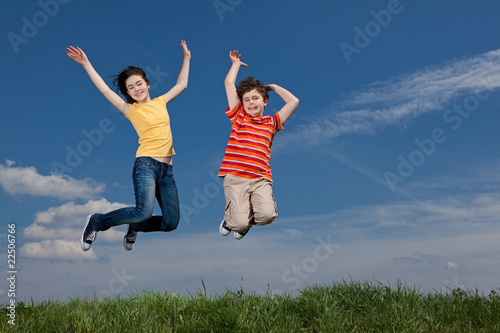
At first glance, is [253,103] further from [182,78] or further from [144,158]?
[144,158]

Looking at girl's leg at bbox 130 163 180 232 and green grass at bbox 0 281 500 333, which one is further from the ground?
girl's leg at bbox 130 163 180 232

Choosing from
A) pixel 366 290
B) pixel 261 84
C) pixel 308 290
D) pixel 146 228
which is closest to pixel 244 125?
pixel 261 84

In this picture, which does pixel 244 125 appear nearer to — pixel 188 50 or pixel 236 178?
pixel 236 178

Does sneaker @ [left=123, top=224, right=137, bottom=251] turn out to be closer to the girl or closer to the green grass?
the girl

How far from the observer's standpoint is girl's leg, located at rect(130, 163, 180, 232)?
6.61 metres

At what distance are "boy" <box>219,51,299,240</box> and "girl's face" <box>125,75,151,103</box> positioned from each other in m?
1.24

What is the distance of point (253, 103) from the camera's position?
6887 mm

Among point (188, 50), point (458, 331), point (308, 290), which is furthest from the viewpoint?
point (188, 50)

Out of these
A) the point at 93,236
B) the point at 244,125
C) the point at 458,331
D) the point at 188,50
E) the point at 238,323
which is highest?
the point at 188,50

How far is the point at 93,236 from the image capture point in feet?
22.1

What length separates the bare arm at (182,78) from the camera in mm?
6930

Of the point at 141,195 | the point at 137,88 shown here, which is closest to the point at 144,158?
the point at 141,195

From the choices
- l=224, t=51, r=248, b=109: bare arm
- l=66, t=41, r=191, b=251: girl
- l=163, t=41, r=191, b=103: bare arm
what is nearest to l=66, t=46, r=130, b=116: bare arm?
l=66, t=41, r=191, b=251: girl

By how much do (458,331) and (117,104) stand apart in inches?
216
